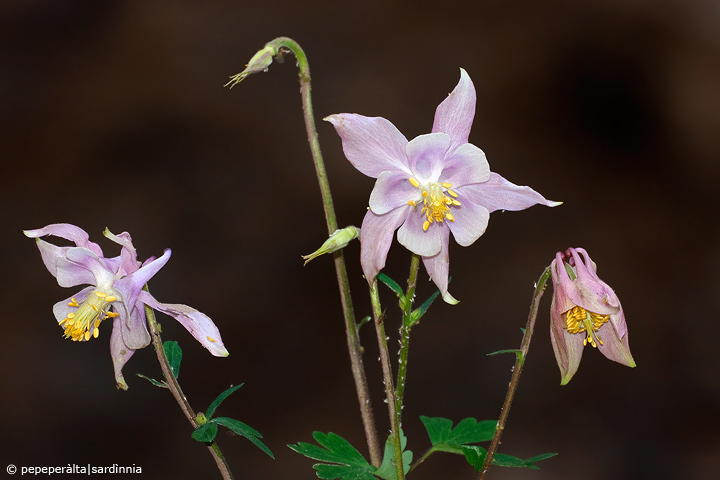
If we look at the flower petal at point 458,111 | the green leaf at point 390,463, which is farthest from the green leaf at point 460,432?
the flower petal at point 458,111

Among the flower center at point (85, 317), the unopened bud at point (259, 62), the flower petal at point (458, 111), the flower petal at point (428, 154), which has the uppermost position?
the unopened bud at point (259, 62)

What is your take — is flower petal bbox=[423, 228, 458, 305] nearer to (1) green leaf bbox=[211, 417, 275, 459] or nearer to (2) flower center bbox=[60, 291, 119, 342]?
(1) green leaf bbox=[211, 417, 275, 459]

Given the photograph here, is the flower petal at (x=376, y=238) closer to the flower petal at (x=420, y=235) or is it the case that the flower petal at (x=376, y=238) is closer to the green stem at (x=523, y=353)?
the flower petal at (x=420, y=235)

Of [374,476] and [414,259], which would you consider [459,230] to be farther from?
[374,476]

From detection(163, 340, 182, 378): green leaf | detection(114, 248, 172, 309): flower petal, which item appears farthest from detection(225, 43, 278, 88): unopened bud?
detection(163, 340, 182, 378): green leaf

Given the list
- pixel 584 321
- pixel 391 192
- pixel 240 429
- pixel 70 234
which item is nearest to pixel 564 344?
pixel 584 321
